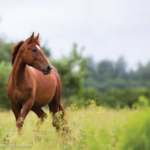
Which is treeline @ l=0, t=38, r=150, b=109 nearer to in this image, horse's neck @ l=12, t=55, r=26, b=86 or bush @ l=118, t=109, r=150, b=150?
bush @ l=118, t=109, r=150, b=150

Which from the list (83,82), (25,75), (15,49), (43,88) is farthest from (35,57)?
(83,82)

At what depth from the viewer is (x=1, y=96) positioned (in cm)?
2098

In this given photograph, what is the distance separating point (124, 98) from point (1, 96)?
22.4m

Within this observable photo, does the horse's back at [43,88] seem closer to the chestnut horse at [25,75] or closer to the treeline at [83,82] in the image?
the chestnut horse at [25,75]

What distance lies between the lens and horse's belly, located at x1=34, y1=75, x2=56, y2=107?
6.49m

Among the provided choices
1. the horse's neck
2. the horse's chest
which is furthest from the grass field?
the horse's neck

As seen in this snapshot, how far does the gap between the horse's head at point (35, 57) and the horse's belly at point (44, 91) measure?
2.95 feet

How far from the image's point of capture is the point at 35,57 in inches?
225

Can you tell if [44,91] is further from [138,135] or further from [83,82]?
[83,82]

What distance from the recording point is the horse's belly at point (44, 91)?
649 cm

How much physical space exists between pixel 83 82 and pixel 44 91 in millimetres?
22491

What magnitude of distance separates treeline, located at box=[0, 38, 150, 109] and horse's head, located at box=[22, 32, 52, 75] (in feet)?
6.18

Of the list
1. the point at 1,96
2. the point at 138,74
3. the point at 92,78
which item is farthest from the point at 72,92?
the point at 138,74

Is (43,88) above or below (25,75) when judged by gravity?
below
